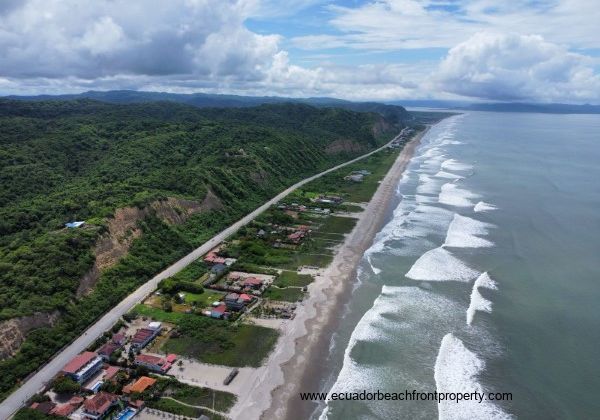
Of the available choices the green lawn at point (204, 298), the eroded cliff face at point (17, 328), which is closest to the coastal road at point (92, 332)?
the eroded cliff face at point (17, 328)

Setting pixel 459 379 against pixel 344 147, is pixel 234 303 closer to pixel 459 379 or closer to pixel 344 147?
pixel 459 379

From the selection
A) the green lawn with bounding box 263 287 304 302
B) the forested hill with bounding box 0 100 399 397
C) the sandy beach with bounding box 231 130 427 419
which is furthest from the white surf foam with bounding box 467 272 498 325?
the forested hill with bounding box 0 100 399 397

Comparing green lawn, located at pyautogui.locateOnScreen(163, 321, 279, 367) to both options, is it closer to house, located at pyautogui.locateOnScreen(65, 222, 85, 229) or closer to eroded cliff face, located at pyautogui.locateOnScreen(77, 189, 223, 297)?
eroded cliff face, located at pyautogui.locateOnScreen(77, 189, 223, 297)

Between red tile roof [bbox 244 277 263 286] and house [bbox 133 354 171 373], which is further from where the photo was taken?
red tile roof [bbox 244 277 263 286]

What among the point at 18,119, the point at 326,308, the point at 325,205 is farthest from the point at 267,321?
the point at 18,119

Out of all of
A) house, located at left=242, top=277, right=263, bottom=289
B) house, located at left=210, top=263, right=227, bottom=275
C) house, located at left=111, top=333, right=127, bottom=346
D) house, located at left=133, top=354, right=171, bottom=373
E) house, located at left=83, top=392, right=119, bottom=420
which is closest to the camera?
house, located at left=83, top=392, right=119, bottom=420

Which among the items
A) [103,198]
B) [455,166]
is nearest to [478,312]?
[103,198]
